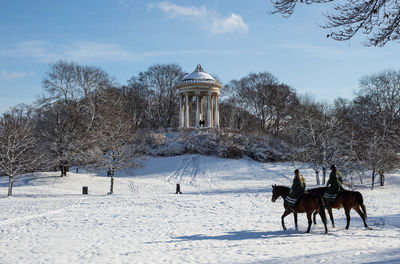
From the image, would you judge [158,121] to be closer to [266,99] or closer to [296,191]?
[266,99]

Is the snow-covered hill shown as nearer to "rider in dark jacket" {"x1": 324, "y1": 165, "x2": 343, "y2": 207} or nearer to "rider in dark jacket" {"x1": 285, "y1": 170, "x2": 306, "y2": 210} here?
"rider in dark jacket" {"x1": 324, "y1": 165, "x2": 343, "y2": 207}

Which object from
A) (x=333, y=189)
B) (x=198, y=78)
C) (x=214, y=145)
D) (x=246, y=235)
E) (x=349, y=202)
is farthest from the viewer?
(x=198, y=78)

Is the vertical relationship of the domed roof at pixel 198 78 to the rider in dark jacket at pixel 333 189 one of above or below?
above

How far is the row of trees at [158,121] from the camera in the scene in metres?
28.1

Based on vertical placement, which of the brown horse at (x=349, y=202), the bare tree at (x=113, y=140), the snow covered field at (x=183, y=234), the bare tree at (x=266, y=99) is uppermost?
the bare tree at (x=266, y=99)

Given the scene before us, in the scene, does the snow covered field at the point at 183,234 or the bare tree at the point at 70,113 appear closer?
the snow covered field at the point at 183,234

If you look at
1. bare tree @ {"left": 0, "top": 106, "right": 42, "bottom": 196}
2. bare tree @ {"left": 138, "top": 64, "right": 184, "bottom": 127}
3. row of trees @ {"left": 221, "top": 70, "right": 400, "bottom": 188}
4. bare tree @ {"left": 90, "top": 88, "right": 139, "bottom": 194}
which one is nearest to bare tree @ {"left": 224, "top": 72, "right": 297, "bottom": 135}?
row of trees @ {"left": 221, "top": 70, "right": 400, "bottom": 188}

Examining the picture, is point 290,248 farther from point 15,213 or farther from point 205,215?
point 15,213

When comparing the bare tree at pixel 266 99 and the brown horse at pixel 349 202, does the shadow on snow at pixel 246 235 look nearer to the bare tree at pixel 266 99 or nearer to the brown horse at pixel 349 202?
the brown horse at pixel 349 202

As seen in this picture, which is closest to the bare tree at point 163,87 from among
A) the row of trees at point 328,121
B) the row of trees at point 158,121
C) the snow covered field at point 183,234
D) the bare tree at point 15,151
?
the row of trees at point 158,121

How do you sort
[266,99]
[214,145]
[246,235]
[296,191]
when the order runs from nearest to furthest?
[246,235] < [296,191] < [214,145] < [266,99]

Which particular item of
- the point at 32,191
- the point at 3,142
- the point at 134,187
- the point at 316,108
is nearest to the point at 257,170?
the point at 316,108

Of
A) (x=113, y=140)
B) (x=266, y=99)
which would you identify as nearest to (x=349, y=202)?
(x=113, y=140)

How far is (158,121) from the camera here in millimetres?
62094
